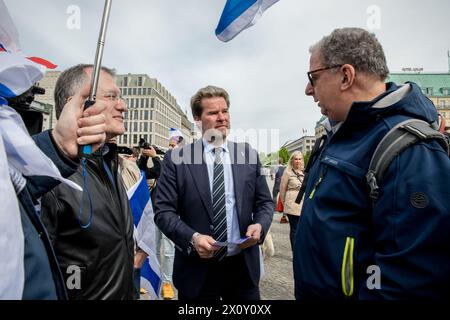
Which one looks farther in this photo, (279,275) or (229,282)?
(279,275)

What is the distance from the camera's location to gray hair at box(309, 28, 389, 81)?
1570 millimetres

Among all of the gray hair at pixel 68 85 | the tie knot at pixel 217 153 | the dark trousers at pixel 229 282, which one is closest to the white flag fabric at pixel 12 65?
the gray hair at pixel 68 85

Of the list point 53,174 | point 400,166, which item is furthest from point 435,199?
point 53,174

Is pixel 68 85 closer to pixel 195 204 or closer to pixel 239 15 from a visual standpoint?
pixel 195 204

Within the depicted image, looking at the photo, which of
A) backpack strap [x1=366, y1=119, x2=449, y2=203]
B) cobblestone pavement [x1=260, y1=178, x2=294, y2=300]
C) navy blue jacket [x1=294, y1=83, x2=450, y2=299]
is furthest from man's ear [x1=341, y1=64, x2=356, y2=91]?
cobblestone pavement [x1=260, y1=178, x2=294, y2=300]

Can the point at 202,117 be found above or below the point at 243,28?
below

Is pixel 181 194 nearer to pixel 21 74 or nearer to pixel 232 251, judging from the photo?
pixel 232 251

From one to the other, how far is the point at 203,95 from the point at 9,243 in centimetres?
219

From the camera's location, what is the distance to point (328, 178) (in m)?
1.53

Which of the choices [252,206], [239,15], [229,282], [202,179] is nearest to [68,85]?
[202,179]

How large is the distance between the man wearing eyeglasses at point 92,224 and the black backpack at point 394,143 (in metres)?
1.33

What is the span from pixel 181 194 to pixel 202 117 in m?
0.76

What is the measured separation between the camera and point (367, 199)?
1.37 m
